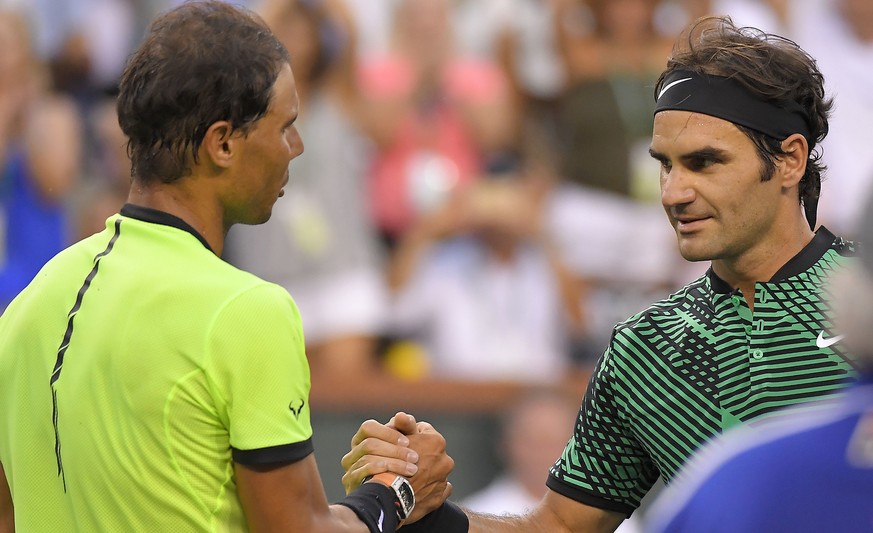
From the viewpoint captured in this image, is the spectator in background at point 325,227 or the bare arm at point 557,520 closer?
the bare arm at point 557,520

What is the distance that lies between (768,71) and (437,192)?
439 centimetres

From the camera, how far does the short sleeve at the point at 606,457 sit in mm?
2969

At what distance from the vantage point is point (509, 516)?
318 cm

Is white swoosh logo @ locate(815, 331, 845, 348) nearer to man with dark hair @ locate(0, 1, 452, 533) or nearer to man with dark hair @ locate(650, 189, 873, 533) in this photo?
man with dark hair @ locate(0, 1, 452, 533)

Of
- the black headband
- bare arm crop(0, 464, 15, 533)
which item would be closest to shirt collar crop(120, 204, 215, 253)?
bare arm crop(0, 464, 15, 533)

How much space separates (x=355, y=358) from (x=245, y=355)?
4.86m

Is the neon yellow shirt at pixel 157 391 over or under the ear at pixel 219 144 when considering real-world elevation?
under

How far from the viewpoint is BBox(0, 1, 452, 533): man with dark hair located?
2.22 m

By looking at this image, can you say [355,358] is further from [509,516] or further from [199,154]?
[199,154]

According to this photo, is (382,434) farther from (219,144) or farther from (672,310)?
(219,144)

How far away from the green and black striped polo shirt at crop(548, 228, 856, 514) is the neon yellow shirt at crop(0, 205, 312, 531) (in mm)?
910

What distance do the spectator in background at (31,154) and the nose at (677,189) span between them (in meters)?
4.80

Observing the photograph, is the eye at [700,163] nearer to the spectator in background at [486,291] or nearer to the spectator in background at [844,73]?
the spectator in background at [486,291]

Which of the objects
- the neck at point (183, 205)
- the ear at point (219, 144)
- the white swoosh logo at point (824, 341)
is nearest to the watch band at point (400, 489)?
the neck at point (183, 205)
